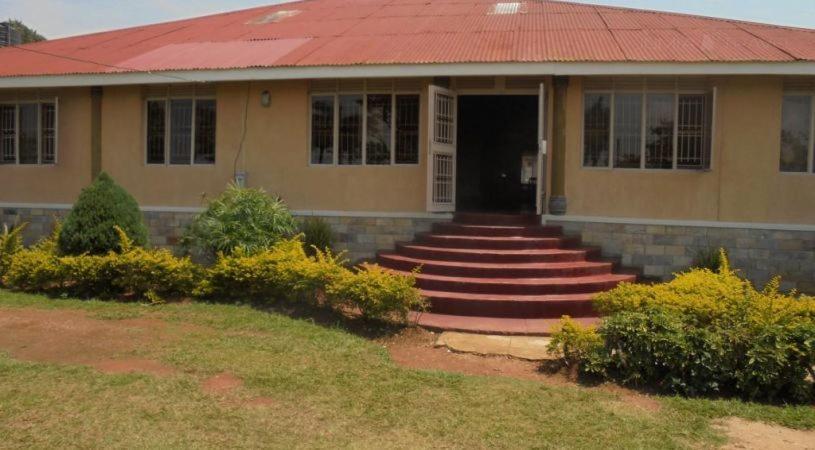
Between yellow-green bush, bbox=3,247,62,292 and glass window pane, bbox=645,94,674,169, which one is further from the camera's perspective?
glass window pane, bbox=645,94,674,169

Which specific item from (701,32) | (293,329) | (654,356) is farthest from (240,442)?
(701,32)

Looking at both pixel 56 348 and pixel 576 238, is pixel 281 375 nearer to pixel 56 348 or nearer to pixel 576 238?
pixel 56 348

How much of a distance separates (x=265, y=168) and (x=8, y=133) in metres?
5.63

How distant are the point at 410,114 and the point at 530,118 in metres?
5.46

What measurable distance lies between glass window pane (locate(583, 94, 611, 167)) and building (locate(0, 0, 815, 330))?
0.10 feet

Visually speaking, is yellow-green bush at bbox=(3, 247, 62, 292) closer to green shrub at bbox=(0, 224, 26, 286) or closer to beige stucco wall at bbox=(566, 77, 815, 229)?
green shrub at bbox=(0, 224, 26, 286)

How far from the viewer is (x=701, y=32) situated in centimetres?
1116

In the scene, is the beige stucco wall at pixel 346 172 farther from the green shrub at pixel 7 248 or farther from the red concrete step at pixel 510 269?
the green shrub at pixel 7 248

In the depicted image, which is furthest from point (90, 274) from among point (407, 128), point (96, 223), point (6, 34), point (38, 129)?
point (6, 34)

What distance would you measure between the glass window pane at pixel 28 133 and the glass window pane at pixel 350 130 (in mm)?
6204

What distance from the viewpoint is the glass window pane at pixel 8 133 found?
41.7 ft

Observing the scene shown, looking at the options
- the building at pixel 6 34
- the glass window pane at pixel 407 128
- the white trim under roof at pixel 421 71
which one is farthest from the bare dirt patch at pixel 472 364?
the building at pixel 6 34

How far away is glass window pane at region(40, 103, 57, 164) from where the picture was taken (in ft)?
40.8

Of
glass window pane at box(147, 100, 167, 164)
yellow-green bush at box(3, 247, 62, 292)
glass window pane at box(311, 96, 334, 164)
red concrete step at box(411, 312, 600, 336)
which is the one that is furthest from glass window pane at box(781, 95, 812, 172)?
yellow-green bush at box(3, 247, 62, 292)
